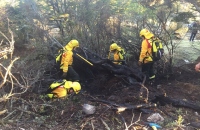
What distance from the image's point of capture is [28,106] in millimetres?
5664

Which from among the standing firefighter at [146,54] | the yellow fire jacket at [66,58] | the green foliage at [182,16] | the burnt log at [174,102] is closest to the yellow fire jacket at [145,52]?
the standing firefighter at [146,54]

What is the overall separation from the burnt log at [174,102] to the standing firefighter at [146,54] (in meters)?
1.57

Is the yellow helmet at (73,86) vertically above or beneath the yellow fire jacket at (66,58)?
beneath

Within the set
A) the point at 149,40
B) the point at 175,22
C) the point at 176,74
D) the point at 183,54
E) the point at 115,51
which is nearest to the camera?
the point at 149,40

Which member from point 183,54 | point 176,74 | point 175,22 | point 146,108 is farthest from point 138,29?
point 146,108

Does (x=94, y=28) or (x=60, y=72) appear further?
(x=94, y=28)

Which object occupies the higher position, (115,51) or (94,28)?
(94,28)

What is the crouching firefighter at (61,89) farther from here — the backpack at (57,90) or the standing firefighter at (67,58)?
the standing firefighter at (67,58)

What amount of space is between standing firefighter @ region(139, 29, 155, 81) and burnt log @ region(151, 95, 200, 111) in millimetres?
1569

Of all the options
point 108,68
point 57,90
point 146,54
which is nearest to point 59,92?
point 57,90

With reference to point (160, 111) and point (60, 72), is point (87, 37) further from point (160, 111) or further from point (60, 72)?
point (160, 111)

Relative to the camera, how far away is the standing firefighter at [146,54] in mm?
7582

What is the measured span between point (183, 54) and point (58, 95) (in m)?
7.85

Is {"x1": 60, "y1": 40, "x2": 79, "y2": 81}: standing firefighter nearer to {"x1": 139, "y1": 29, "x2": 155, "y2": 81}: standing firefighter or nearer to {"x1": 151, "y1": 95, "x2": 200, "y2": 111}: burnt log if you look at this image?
{"x1": 139, "y1": 29, "x2": 155, "y2": 81}: standing firefighter
